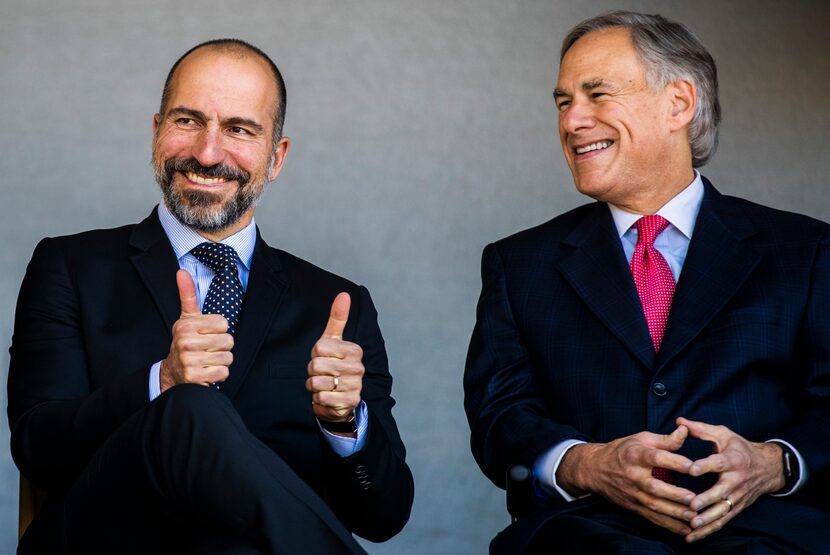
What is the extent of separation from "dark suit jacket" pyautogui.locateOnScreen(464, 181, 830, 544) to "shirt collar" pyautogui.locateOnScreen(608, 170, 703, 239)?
3 cm

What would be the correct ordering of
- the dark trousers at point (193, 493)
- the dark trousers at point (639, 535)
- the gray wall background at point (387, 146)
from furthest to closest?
1. the gray wall background at point (387, 146)
2. the dark trousers at point (639, 535)
3. the dark trousers at point (193, 493)

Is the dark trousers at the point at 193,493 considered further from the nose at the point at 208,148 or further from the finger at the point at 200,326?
the nose at the point at 208,148

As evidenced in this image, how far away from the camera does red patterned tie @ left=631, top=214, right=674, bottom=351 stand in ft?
7.86

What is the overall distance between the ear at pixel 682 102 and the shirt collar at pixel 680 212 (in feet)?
0.43

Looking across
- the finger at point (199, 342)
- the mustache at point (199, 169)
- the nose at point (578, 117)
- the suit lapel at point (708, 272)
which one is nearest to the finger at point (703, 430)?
the suit lapel at point (708, 272)

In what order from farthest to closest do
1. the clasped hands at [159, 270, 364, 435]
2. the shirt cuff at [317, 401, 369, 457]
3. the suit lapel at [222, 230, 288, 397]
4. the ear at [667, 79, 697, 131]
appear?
the ear at [667, 79, 697, 131], the suit lapel at [222, 230, 288, 397], the shirt cuff at [317, 401, 369, 457], the clasped hands at [159, 270, 364, 435]

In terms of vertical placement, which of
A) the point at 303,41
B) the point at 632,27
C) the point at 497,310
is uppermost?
the point at 303,41

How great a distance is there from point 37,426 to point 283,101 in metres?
1.01

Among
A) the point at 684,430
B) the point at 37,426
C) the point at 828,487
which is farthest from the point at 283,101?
the point at 828,487

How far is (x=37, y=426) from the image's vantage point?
7.48 ft

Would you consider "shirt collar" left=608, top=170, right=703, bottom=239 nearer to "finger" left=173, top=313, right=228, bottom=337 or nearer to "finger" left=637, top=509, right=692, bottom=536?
"finger" left=637, top=509, right=692, bottom=536

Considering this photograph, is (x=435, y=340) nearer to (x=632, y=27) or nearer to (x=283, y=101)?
(x=283, y=101)

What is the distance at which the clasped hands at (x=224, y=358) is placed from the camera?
2.11m

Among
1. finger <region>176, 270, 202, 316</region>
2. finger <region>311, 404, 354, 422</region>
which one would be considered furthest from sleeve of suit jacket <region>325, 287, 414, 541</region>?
finger <region>176, 270, 202, 316</region>
